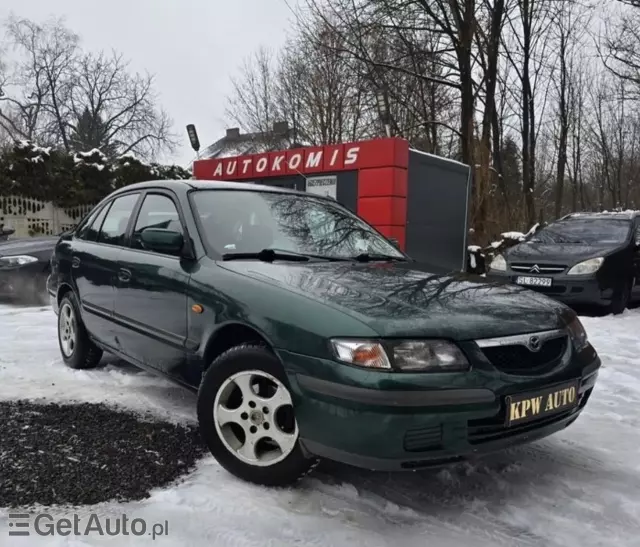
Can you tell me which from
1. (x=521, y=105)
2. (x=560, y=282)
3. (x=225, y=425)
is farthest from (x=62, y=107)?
(x=225, y=425)

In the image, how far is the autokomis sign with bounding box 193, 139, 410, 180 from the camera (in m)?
9.72

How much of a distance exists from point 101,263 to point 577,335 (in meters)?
3.19

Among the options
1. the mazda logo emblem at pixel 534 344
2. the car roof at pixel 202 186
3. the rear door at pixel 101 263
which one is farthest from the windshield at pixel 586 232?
the rear door at pixel 101 263

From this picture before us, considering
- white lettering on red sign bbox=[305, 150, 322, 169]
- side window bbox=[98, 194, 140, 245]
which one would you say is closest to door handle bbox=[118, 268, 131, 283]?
side window bbox=[98, 194, 140, 245]

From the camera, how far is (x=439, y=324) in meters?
2.39

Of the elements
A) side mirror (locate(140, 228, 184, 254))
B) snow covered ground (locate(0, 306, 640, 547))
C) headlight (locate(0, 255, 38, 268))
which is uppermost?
side mirror (locate(140, 228, 184, 254))

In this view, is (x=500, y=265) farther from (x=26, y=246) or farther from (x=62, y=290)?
(x=26, y=246)

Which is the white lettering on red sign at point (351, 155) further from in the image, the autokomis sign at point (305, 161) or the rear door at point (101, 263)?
the rear door at point (101, 263)

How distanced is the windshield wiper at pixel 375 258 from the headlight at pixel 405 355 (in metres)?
1.21

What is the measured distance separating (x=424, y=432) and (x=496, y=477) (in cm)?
90

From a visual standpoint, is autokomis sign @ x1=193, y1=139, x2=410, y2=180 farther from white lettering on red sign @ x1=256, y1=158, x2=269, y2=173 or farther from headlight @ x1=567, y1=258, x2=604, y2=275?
headlight @ x1=567, y1=258, x2=604, y2=275

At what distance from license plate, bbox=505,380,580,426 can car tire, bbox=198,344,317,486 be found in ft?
2.98

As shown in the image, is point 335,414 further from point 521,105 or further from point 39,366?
point 521,105

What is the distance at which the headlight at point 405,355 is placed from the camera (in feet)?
7.50
